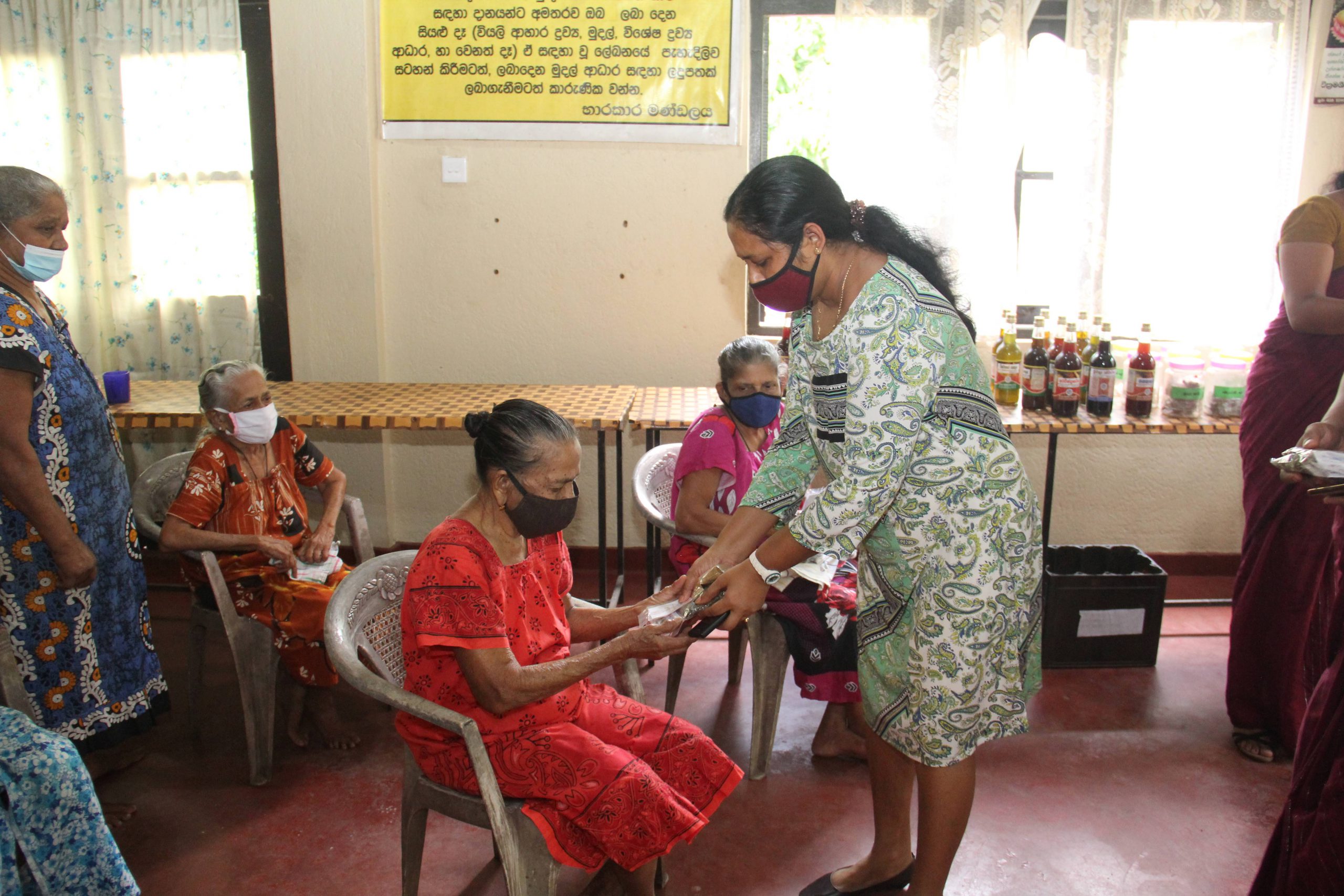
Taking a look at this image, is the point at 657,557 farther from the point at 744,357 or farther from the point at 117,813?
the point at 117,813

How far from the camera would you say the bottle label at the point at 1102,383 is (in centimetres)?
345

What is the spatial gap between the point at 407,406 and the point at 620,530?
964 mm

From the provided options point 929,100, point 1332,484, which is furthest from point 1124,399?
point 1332,484

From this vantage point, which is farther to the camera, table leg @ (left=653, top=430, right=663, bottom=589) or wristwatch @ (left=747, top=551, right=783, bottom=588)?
table leg @ (left=653, top=430, right=663, bottom=589)

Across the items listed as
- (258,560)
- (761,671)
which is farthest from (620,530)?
(258,560)

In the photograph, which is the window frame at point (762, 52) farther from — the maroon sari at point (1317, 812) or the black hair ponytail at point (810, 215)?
the maroon sari at point (1317, 812)

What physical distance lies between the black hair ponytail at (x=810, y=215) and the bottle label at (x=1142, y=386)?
76.9 inches

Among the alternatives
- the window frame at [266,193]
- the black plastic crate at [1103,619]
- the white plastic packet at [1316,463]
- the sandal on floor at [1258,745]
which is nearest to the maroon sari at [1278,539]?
the sandal on floor at [1258,745]

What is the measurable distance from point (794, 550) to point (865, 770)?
127 centimetres

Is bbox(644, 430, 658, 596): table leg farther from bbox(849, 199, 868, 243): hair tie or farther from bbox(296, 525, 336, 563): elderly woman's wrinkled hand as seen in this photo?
bbox(849, 199, 868, 243): hair tie

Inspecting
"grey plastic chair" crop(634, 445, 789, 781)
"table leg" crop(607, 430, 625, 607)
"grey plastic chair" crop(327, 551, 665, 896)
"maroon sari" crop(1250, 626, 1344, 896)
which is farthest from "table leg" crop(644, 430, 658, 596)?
"maroon sari" crop(1250, 626, 1344, 896)

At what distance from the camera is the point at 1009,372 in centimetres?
362

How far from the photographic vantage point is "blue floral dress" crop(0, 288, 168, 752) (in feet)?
7.52

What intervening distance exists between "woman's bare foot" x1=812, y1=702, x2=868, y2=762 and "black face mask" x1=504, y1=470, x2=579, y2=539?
132 cm
